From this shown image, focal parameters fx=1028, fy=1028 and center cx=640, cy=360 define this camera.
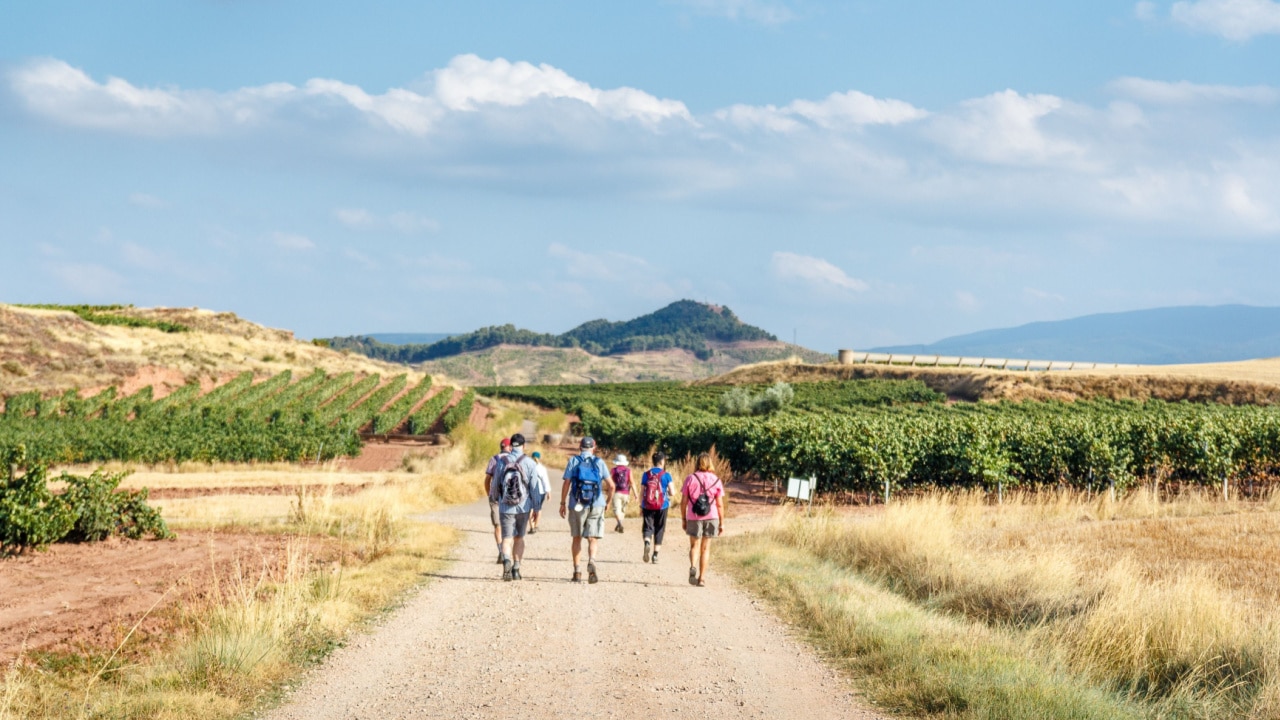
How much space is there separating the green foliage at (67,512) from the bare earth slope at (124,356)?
151 ft

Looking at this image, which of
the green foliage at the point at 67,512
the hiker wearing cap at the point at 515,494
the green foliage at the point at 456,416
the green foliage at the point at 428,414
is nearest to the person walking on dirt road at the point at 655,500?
the hiker wearing cap at the point at 515,494

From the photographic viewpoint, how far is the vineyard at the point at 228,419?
3738 centimetres

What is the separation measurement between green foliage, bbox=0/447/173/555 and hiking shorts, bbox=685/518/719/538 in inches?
346

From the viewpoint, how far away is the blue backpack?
1366 cm

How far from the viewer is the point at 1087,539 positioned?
60.7 ft

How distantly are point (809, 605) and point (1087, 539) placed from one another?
9067 millimetres

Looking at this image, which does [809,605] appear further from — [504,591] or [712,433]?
[712,433]

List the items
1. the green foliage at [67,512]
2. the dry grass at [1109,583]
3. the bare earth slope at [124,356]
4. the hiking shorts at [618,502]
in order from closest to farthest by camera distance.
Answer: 1. the dry grass at [1109,583]
2. the green foliage at [67,512]
3. the hiking shorts at [618,502]
4. the bare earth slope at [124,356]

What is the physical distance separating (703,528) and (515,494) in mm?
2560

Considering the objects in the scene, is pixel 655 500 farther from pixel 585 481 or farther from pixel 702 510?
pixel 585 481

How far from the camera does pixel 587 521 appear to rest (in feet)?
45.6

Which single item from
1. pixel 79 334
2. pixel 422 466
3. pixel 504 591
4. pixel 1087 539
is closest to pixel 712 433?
pixel 422 466

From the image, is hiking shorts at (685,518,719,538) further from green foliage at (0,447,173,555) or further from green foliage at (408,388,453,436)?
green foliage at (408,388,453,436)

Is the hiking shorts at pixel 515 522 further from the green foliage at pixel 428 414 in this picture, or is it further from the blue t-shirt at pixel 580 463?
the green foliage at pixel 428 414
